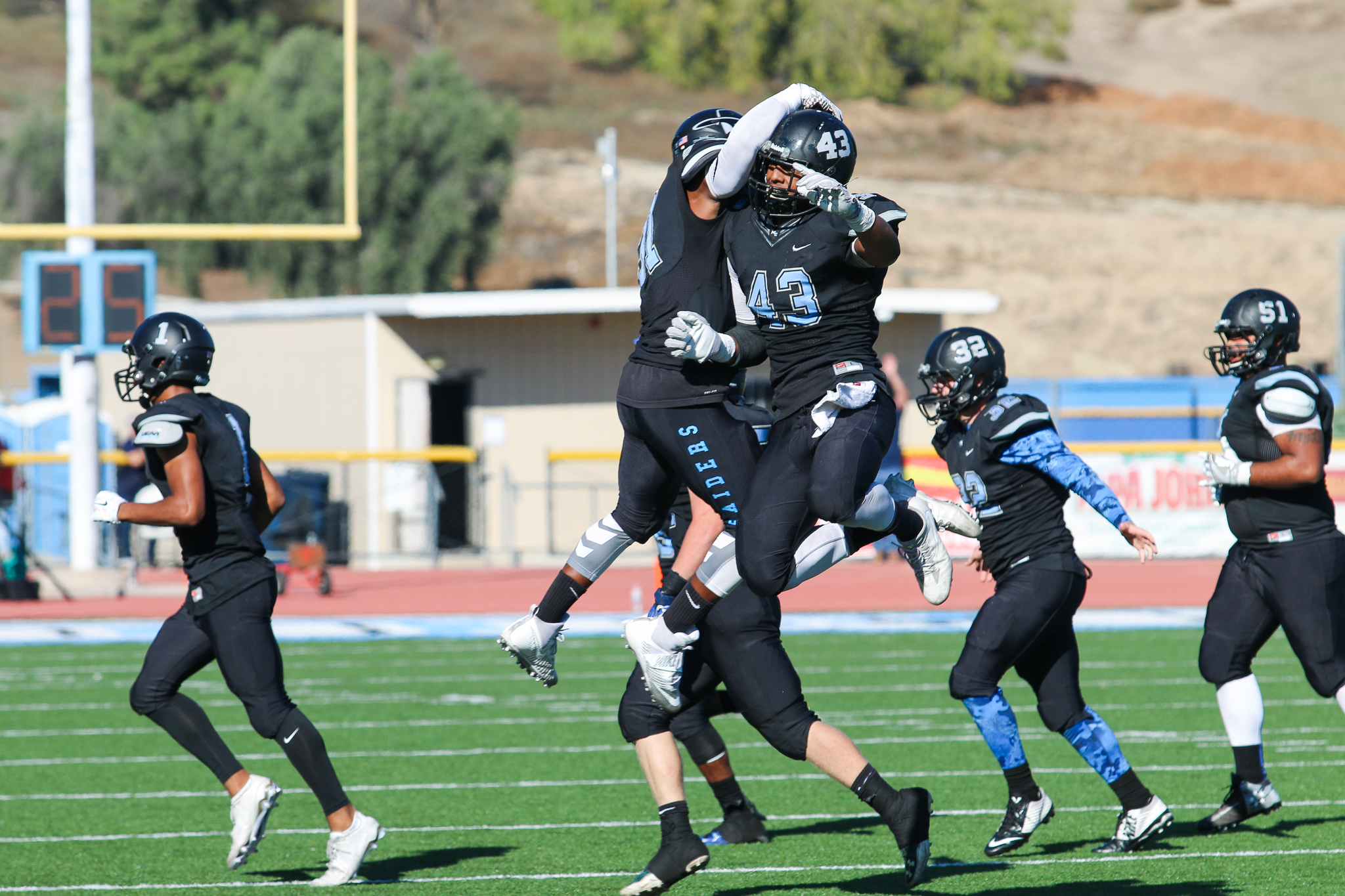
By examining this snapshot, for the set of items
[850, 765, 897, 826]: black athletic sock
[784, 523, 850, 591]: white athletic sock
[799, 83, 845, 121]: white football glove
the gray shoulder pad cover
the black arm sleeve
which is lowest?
[850, 765, 897, 826]: black athletic sock

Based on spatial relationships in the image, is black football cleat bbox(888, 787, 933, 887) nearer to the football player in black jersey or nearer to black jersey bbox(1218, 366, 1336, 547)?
the football player in black jersey

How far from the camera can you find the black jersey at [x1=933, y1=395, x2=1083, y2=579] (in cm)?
675

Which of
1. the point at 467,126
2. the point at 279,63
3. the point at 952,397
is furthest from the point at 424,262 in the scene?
the point at 952,397

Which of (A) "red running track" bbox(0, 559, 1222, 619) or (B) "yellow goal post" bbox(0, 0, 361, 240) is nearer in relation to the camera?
(A) "red running track" bbox(0, 559, 1222, 619)

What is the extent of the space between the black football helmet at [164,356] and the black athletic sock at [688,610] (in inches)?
80.5

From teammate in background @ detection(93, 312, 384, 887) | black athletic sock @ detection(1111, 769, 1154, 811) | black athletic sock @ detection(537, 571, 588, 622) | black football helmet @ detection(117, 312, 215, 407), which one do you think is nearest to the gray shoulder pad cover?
teammate in background @ detection(93, 312, 384, 887)

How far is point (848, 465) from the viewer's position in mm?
5250

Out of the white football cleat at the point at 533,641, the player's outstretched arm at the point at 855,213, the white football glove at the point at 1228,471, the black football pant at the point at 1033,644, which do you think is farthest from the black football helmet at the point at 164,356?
the white football glove at the point at 1228,471

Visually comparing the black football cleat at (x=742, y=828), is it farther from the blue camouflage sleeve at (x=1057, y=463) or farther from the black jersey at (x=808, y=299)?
the black jersey at (x=808, y=299)

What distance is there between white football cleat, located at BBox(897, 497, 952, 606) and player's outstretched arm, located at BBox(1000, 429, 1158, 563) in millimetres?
932

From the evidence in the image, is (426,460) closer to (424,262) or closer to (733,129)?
(733,129)

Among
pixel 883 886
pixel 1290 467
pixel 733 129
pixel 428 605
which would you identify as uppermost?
pixel 733 129

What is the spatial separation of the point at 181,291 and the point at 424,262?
357 inches

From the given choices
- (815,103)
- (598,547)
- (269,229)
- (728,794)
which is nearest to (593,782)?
(728,794)
